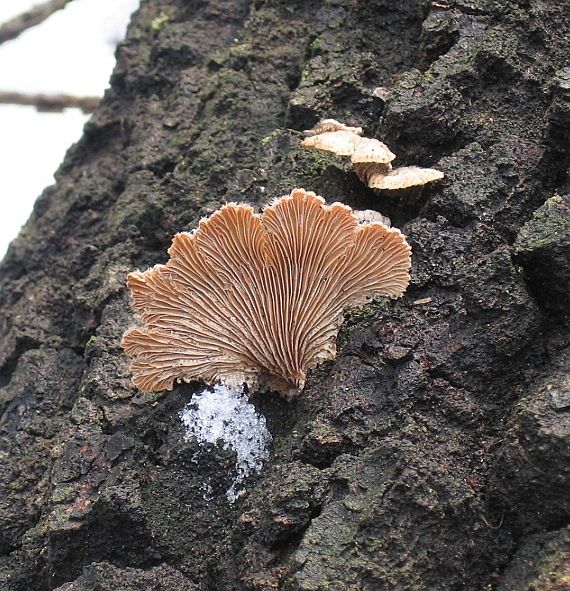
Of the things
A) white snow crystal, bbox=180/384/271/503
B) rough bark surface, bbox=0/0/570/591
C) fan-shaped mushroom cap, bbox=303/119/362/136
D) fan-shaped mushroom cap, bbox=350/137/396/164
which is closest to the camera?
rough bark surface, bbox=0/0/570/591

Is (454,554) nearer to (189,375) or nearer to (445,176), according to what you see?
Result: (189,375)

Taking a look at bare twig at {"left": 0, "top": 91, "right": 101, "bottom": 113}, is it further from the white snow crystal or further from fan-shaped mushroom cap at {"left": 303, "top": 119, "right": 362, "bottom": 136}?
the white snow crystal

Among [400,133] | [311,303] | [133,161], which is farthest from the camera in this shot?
[133,161]

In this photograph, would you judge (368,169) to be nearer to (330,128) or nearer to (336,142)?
(336,142)

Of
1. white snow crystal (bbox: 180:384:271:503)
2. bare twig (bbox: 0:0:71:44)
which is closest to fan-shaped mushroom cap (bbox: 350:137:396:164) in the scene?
white snow crystal (bbox: 180:384:271:503)

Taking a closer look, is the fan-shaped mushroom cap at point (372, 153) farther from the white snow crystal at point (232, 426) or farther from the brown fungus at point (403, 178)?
the white snow crystal at point (232, 426)

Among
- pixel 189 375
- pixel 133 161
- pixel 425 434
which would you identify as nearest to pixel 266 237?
pixel 189 375

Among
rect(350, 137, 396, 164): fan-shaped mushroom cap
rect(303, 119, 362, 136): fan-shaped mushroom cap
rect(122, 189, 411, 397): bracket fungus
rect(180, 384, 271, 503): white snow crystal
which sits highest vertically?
rect(303, 119, 362, 136): fan-shaped mushroom cap

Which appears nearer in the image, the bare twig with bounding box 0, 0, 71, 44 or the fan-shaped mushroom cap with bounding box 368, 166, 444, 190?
the fan-shaped mushroom cap with bounding box 368, 166, 444, 190
